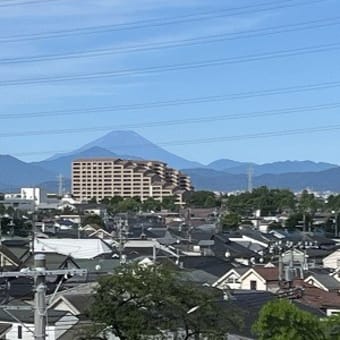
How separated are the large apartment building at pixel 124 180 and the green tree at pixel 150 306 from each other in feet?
381

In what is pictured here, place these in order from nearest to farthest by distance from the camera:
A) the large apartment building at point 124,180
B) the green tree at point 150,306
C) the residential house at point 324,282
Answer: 1. the green tree at point 150,306
2. the residential house at point 324,282
3. the large apartment building at point 124,180

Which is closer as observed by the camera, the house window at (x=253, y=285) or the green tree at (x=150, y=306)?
the green tree at (x=150, y=306)

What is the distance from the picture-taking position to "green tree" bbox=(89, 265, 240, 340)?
15984 mm

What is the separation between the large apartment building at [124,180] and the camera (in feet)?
460

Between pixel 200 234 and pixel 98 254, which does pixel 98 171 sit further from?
pixel 98 254

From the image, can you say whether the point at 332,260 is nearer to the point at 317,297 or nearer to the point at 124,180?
the point at 317,297

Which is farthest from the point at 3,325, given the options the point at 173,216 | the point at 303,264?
the point at 173,216

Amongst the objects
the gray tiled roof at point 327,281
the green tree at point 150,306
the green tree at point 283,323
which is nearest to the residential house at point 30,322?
the green tree at point 150,306

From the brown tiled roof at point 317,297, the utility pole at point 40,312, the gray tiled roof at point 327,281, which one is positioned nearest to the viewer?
the utility pole at point 40,312

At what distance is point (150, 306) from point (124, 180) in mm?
129085

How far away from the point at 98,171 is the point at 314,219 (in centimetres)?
6905

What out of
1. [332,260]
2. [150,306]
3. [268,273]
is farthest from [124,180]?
[150,306]

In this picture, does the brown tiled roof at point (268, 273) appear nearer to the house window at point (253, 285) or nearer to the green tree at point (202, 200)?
the house window at point (253, 285)

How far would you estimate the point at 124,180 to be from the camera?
145125 mm
